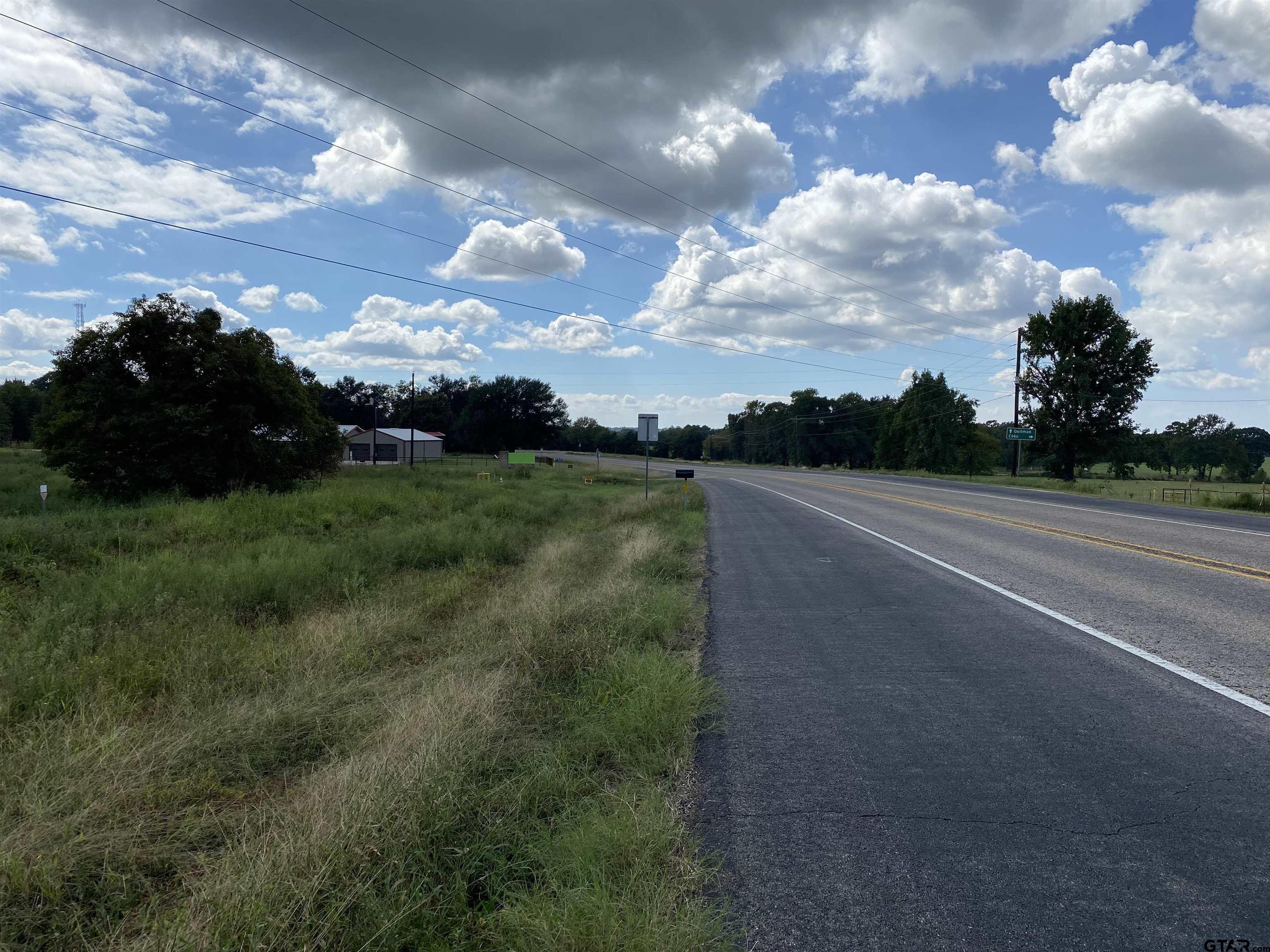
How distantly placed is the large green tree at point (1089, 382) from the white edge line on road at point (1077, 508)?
1615cm

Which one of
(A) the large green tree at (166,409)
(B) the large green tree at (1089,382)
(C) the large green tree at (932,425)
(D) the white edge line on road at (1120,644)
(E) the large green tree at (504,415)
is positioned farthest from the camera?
(E) the large green tree at (504,415)

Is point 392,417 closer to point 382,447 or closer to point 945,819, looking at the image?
point 382,447

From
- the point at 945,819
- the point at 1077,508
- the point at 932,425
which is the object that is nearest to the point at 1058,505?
the point at 1077,508

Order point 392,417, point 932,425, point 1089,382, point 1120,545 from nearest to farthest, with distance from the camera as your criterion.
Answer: point 1120,545, point 1089,382, point 932,425, point 392,417

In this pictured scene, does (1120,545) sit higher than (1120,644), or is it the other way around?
(1120,545)

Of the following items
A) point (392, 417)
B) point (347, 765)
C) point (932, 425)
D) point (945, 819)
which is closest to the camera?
point (945, 819)

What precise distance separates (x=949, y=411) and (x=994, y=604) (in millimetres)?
82124

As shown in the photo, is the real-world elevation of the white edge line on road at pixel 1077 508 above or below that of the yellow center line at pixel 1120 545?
above

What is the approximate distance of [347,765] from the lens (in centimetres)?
424

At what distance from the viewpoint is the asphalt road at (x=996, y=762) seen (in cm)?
279

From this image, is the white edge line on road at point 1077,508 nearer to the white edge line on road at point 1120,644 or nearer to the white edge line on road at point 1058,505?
the white edge line on road at point 1058,505

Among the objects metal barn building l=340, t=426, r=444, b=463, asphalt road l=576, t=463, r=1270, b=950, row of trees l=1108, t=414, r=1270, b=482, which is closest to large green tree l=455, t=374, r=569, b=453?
metal barn building l=340, t=426, r=444, b=463

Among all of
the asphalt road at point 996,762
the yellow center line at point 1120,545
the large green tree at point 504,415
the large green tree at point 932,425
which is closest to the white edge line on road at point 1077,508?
the yellow center line at point 1120,545

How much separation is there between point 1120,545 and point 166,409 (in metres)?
30.9
